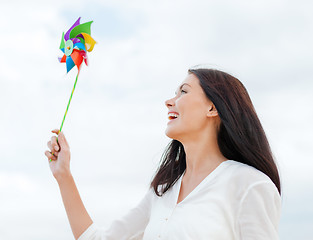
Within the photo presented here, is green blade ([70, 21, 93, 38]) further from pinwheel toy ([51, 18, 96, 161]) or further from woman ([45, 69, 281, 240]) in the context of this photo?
woman ([45, 69, 281, 240])

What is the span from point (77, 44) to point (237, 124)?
143 centimetres

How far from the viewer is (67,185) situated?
3254mm

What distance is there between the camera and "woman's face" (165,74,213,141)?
9.78 feet

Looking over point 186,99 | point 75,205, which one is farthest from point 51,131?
point 186,99

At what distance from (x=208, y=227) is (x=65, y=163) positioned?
115 centimetres

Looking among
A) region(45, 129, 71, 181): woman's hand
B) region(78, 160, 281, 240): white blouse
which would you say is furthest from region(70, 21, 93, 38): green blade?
region(78, 160, 281, 240): white blouse

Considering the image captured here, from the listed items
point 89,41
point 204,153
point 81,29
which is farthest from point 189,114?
point 81,29

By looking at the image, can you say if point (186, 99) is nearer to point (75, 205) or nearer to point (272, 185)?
point (272, 185)

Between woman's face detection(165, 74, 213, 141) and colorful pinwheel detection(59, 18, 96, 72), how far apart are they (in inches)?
35.5

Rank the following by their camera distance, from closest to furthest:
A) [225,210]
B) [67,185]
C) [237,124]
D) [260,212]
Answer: [260,212], [225,210], [237,124], [67,185]

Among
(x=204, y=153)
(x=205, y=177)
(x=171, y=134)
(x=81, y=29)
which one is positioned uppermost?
(x=81, y=29)

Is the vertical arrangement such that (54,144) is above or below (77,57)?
below

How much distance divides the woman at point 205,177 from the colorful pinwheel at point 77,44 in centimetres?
67

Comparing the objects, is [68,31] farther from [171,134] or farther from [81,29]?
[171,134]
